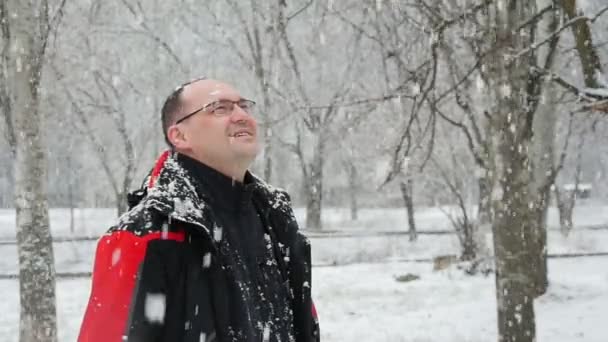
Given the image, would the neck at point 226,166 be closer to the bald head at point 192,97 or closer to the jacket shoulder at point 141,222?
the bald head at point 192,97

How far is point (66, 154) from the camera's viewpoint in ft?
91.7

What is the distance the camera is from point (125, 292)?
5.29 feet

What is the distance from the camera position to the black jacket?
1600 mm

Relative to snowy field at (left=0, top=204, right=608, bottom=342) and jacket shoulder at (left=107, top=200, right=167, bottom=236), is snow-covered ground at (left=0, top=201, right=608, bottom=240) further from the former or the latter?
jacket shoulder at (left=107, top=200, right=167, bottom=236)

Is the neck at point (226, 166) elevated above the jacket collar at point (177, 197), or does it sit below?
above

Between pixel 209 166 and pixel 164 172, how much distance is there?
0.15m

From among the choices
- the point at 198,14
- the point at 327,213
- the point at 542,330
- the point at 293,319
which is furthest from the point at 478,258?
the point at 327,213

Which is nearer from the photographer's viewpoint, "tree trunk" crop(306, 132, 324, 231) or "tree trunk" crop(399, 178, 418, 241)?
"tree trunk" crop(399, 178, 418, 241)

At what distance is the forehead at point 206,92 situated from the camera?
2.00 metres

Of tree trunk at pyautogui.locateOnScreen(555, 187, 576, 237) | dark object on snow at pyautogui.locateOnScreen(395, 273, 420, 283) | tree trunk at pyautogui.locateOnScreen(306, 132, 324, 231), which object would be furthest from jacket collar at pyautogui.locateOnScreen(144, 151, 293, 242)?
tree trunk at pyautogui.locateOnScreen(306, 132, 324, 231)

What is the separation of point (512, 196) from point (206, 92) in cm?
353

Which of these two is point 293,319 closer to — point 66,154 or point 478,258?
point 478,258


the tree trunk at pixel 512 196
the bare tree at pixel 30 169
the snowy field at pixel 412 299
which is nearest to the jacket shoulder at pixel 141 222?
the tree trunk at pixel 512 196

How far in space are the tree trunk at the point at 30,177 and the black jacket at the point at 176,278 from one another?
4194 millimetres
